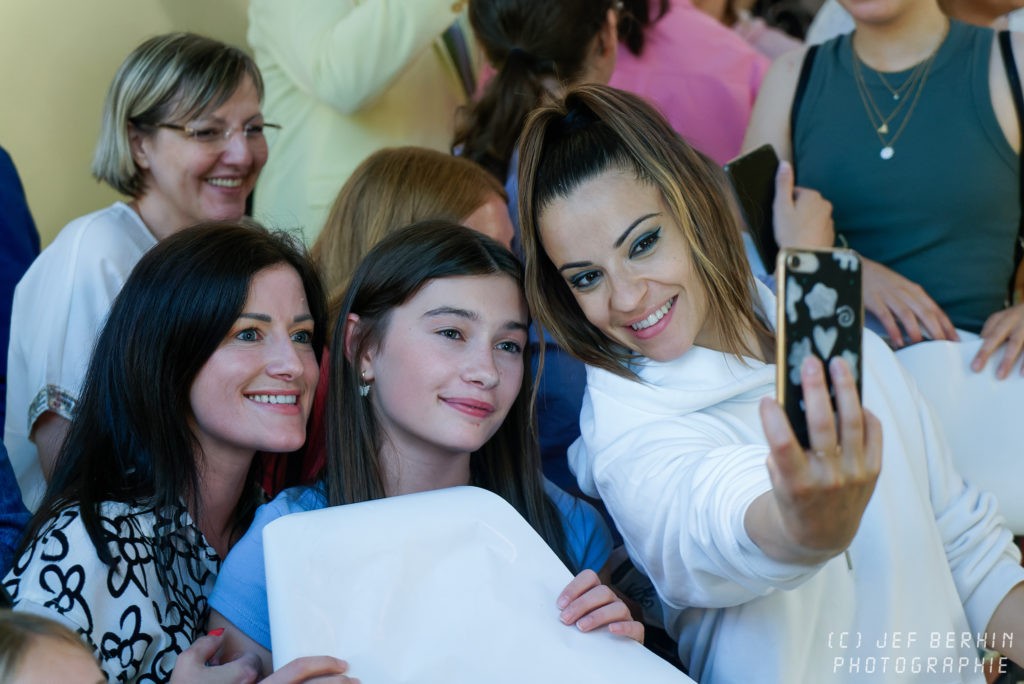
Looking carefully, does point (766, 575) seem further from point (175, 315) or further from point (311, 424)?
point (311, 424)

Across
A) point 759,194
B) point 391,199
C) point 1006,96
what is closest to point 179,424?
point 391,199

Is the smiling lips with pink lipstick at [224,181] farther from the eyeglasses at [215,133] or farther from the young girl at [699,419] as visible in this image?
the young girl at [699,419]

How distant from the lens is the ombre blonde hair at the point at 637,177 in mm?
1728

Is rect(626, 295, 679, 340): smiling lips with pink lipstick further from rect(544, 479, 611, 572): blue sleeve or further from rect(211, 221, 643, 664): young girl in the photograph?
rect(544, 479, 611, 572): blue sleeve

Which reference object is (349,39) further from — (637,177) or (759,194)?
(637,177)

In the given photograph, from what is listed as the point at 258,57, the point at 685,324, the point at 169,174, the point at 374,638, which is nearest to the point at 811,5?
the point at 258,57

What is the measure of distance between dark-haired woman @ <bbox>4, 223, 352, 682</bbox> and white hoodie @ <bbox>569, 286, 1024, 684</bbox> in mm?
512

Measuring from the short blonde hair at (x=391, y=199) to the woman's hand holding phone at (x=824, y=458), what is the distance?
1297mm

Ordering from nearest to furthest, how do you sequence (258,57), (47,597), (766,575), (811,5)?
(766,575) → (47,597) → (258,57) → (811,5)

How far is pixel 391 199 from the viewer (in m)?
2.43

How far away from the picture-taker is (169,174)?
2.54 meters

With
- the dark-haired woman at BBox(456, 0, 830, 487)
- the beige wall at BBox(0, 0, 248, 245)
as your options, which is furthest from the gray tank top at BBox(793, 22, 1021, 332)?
the beige wall at BBox(0, 0, 248, 245)

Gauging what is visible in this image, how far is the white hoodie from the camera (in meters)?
1.58

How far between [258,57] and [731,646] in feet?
6.35
